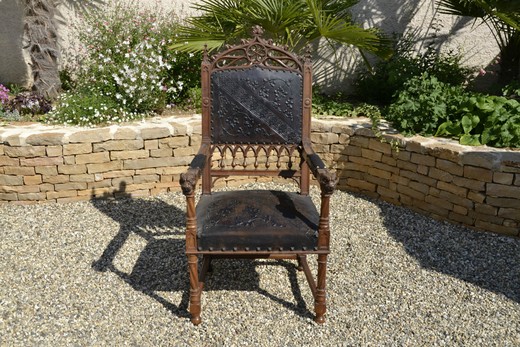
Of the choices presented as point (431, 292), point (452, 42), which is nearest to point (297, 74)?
point (431, 292)

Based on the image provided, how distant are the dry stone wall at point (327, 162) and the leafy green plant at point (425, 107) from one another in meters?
0.16

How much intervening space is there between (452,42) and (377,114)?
1827mm

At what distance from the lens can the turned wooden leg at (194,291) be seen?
2.46 metres

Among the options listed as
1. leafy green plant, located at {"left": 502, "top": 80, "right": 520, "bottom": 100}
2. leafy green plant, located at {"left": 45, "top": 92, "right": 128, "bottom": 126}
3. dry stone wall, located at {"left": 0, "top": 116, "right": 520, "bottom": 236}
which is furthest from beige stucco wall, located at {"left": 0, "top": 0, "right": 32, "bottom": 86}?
leafy green plant, located at {"left": 502, "top": 80, "right": 520, "bottom": 100}

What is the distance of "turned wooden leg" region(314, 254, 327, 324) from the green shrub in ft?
9.62

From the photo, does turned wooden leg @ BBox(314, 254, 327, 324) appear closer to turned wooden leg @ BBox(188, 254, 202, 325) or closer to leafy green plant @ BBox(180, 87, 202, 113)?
turned wooden leg @ BBox(188, 254, 202, 325)

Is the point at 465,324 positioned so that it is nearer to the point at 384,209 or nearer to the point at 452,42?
the point at 384,209

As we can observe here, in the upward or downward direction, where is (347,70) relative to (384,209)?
upward

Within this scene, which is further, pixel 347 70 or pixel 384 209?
pixel 347 70

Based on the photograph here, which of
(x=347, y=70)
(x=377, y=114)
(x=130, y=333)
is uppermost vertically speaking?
(x=347, y=70)

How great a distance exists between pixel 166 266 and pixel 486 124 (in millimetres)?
2744

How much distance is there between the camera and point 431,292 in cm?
288

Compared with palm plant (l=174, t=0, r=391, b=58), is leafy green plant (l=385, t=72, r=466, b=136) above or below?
below

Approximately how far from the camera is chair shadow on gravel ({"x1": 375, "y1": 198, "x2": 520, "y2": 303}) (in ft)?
9.99
